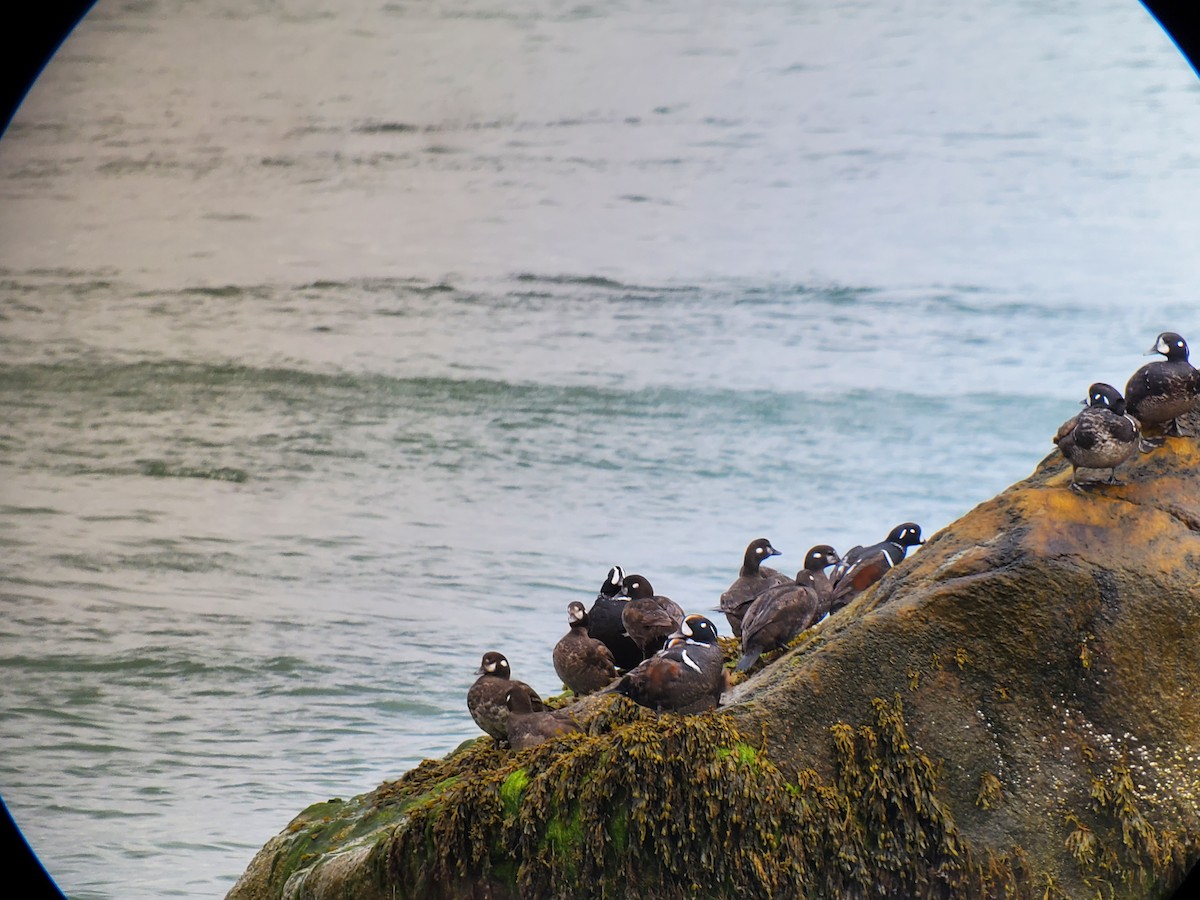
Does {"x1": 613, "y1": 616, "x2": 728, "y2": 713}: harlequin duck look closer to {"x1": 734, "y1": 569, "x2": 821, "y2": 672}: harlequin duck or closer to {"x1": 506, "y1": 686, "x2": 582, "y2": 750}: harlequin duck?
{"x1": 506, "y1": 686, "x2": 582, "y2": 750}: harlequin duck

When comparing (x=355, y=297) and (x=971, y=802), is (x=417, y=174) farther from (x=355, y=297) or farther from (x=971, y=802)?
(x=971, y=802)

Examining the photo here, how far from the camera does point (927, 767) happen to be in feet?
13.6

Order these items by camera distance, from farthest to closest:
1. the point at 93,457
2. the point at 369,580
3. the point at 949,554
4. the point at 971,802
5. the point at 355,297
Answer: the point at 355,297 → the point at 93,457 → the point at 369,580 → the point at 949,554 → the point at 971,802

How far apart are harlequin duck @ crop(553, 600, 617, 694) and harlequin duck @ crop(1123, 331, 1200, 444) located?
2157 mm

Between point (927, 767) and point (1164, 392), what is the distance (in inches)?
62.9

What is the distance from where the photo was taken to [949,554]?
14.6 feet

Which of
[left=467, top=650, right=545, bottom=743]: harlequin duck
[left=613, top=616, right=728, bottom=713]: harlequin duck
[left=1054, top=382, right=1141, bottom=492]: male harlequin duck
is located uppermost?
[left=1054, top=382, right=1141, bottom=492]: male harlequin duck

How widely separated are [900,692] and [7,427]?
1439 cm

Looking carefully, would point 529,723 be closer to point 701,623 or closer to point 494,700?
point 494,700

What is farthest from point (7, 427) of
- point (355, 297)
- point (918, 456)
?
point (918, 456)

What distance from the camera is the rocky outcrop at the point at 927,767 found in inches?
161

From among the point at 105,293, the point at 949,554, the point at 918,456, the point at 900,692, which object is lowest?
the point at 918,456

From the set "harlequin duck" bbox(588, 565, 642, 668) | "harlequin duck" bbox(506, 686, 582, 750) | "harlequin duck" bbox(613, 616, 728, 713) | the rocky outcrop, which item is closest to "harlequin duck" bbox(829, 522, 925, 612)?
"harlequin duck" bbox(588, 565, 642, 668)

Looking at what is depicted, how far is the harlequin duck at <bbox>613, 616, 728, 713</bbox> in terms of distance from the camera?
4.21m
